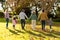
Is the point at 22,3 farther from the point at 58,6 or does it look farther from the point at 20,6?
the point at 58,6

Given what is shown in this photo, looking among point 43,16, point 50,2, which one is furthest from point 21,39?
point 50,2

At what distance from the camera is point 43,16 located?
21.4m

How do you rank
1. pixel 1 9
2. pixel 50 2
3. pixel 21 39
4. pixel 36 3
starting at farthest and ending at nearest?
pixel 1 9 → pixel 36 3 → pixel 50 2 → pixel 21 39

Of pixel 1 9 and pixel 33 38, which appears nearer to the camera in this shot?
pixel 33 38

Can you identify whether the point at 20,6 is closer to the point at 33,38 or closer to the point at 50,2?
the point at 50,2

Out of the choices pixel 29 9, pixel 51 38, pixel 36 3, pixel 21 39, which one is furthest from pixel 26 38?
pixel 29 9

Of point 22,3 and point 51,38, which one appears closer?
point 51,38

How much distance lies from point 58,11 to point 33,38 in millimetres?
24996

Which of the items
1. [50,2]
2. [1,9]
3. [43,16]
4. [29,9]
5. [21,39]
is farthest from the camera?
[1,9]

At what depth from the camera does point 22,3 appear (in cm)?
3253

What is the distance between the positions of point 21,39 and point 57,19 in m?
24.0

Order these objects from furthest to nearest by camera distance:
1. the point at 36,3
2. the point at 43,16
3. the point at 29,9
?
1. the point at 29,9
2. the point at 36,3
3. the point at 43,16

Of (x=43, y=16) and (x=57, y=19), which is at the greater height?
(x=43, y=16)

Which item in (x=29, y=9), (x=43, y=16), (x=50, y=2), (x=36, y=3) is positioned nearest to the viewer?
(x=43, y=16)
